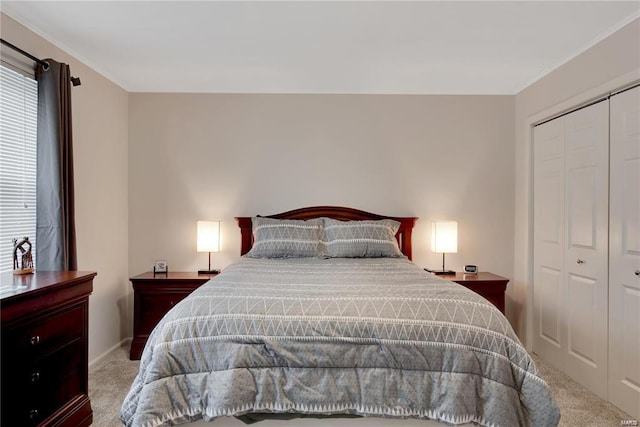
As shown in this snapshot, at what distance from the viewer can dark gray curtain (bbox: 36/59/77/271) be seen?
95.8 inches

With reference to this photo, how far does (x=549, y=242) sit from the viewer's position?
10.5 feet

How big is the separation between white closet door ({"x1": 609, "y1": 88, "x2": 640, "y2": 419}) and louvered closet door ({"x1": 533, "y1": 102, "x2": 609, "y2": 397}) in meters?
0.07

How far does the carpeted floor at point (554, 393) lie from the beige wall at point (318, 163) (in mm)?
1048

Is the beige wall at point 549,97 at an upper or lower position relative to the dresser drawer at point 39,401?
upper

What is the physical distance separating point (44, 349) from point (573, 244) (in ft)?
11.9

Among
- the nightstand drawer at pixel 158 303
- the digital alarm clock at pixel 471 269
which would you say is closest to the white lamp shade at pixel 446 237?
the digital alarm clock at pixel 471 269

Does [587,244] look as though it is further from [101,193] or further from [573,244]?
[101,193]

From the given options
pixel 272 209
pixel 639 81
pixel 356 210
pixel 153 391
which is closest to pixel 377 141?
pixel 356 210

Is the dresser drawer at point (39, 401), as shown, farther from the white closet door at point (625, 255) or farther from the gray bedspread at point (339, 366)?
the white closet door at point (625, 255)

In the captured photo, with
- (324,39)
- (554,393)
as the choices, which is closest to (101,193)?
(324,39)

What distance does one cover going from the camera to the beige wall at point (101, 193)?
2979 mm

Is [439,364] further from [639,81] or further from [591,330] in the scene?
[639,81]

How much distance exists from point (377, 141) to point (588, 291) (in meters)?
2.23

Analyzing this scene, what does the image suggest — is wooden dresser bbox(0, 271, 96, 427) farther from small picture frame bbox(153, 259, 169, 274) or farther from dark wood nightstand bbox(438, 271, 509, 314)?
dark wood nightstand bbox(438, 271, 509, 314)
